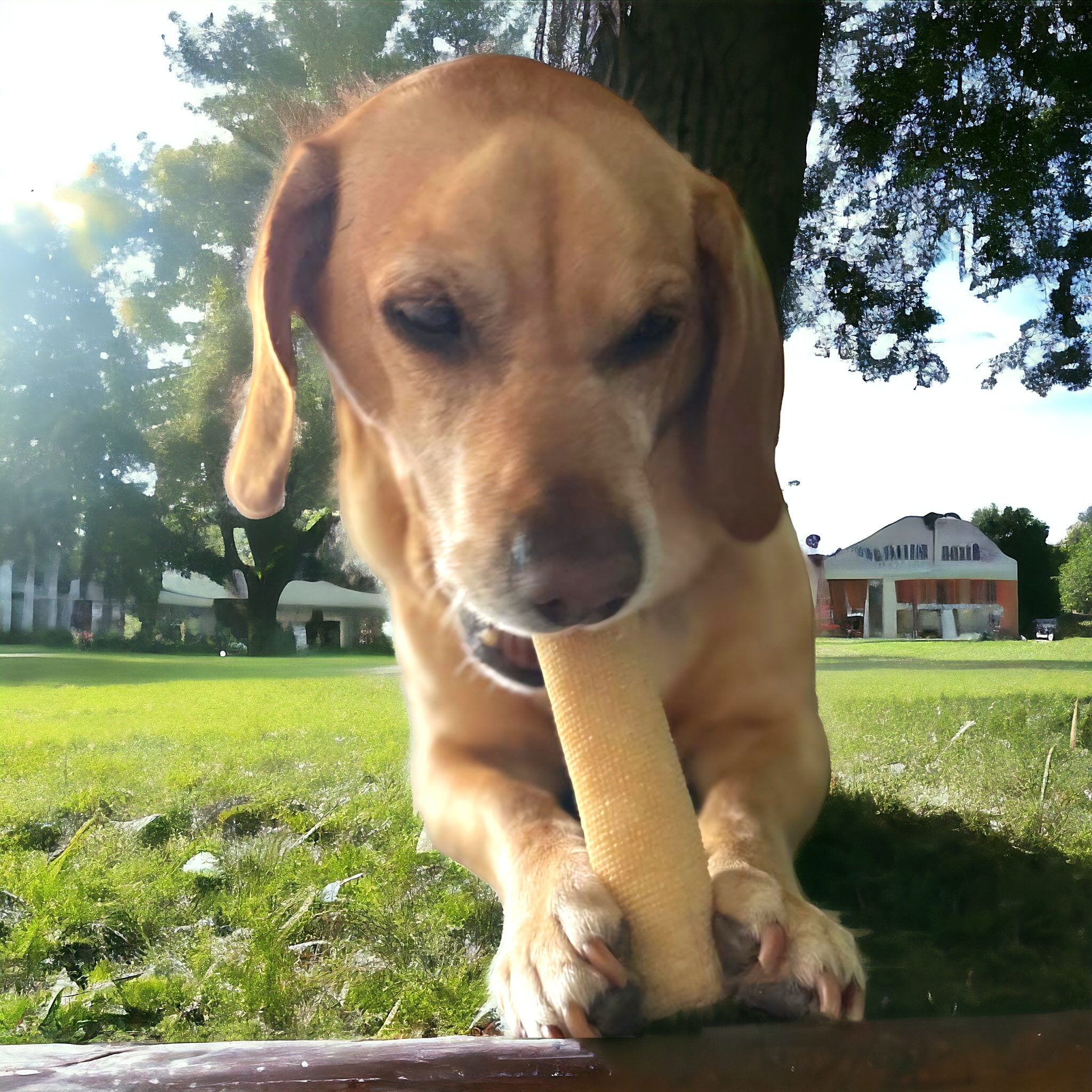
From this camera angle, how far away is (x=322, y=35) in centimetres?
153

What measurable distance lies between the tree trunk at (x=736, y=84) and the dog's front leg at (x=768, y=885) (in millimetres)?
761

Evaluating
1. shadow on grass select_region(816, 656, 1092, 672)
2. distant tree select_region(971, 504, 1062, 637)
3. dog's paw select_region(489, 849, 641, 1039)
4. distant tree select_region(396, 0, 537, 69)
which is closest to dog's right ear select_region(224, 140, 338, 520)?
distant tree select_region(396, 0, 537, 69)

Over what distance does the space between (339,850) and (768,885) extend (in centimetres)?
72

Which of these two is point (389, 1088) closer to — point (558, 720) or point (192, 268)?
point (558, 720)

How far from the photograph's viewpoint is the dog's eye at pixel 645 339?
1.10 meters

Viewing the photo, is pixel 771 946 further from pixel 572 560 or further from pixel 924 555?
pixel 924 555

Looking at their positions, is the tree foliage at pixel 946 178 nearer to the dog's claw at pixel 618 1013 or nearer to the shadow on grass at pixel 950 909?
the shadow on grass at pixel 950 909

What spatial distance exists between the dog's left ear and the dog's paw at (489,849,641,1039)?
560 mm

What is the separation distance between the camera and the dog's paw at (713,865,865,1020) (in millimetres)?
905

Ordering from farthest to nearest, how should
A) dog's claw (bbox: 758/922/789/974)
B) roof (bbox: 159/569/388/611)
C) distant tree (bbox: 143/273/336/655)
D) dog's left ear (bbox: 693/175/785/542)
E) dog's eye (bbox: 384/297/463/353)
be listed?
roof (bbox: 159/569/388/611)
distant tree (bbox: 143/273/336/655)
dog's left ear (bbox: 693/175/785/542)
dog's eye (bbox: 384/297/463/353)
dog's claw (bbox: 758/922/789/974)

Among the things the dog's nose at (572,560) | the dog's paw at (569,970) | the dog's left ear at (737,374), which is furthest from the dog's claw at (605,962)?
the dog's left ear at (737,374)

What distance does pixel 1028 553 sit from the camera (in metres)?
1.72

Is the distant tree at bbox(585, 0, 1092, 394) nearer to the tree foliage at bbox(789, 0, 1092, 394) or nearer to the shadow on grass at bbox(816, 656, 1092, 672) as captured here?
the tree foliage at bbox(789, 0, 1092, 394)

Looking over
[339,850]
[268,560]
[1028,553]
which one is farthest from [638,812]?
[1028,553]
